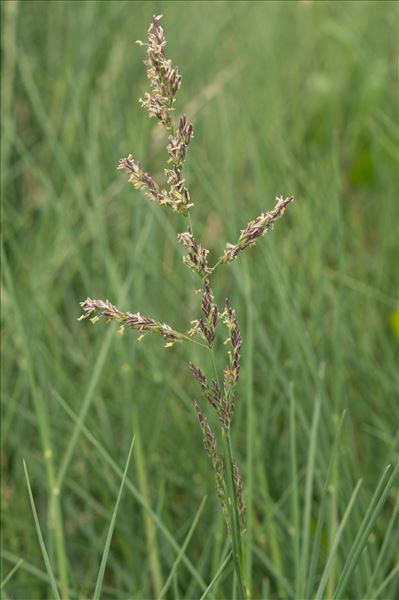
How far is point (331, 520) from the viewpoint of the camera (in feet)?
4.84

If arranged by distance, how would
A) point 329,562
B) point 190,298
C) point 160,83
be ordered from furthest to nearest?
point 190,298
point 329,562
point 160,83

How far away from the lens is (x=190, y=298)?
82.7 inches

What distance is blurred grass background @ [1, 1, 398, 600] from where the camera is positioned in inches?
61.9

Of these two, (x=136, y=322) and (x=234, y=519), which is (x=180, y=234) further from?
(x=234, y=519)

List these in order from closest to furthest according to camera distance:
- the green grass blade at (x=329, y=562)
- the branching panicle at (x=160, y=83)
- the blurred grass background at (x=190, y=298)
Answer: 1. the branching panicle at (x=160, y=83)
2. the green grass blade at (x=329, y=562)
3. the blurred grass background at (x=190, y=298)

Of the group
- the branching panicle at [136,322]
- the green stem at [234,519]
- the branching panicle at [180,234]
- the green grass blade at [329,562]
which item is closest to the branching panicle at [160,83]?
the branching panicle at [180,234]

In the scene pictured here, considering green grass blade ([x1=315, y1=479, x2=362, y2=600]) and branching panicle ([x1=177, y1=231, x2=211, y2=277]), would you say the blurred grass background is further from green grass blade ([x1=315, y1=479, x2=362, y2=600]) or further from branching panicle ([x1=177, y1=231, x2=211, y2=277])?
branching panicle ([x1=177, y1=231, x2=211, y2=277])

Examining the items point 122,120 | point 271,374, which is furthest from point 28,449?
point 122,120

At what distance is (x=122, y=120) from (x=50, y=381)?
104 cm

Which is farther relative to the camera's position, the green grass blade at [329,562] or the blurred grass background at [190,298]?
the blurred grass background at [190,298]

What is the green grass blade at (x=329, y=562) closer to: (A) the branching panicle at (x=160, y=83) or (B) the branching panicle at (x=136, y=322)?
(B) the branching panicle at (x=136, y=322)

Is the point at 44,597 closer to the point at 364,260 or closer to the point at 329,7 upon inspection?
the point at 364,260

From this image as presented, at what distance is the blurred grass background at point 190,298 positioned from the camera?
5.16 feet

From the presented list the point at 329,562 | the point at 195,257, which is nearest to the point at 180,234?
the point at 195,257
